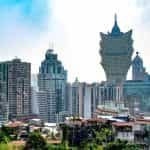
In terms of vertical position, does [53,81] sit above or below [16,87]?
above

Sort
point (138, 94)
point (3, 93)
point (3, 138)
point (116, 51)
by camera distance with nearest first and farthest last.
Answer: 1. point (3, 138)
2. point (3, 93)
3. point (116, 51)
4. point (138, 94)

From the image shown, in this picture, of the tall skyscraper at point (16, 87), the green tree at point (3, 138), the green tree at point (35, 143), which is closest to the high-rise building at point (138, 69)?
the tall skyscraper at point (16, 87)

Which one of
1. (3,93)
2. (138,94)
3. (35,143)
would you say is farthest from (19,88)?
(35,143)

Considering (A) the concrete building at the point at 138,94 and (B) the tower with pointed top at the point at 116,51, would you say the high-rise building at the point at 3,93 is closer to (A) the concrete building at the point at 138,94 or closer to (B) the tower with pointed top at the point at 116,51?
(A) the concrete building at the point at 138,94

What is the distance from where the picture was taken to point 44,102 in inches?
2192

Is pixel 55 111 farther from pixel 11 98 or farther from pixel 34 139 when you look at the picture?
pixel 34 139

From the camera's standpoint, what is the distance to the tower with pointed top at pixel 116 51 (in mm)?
72188

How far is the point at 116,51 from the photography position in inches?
2830

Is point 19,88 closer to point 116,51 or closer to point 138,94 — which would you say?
point 116,51

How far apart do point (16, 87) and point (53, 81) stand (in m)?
6.11

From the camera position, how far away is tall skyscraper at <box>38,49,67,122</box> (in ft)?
182

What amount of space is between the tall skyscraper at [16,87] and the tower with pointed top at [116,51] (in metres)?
21.0

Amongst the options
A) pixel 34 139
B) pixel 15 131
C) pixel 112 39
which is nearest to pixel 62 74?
pixel 112 39

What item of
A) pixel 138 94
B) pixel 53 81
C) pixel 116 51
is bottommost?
pixel 138 94
